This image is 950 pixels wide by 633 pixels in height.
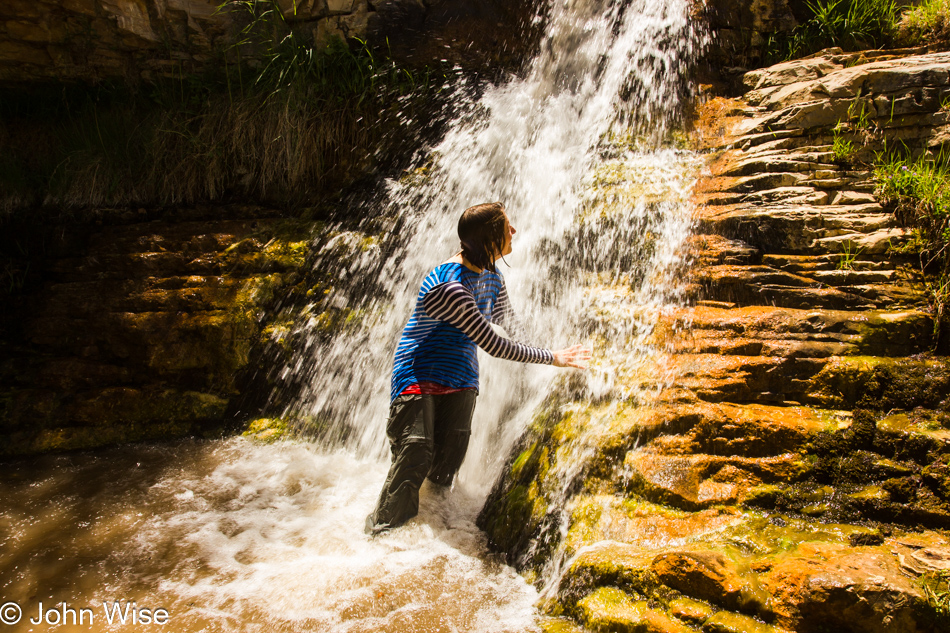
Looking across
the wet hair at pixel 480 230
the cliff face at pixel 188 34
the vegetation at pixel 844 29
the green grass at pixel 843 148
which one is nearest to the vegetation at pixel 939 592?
the wet hair at pixel 480 230

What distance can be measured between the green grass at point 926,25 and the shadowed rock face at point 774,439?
1303 millimetres

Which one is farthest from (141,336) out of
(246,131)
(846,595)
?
(846,595)

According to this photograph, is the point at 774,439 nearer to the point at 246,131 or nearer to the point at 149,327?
the point at 149,327

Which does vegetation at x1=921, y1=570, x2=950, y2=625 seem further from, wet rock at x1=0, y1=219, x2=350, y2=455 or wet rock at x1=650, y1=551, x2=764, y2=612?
wet rock at x1=0, y1=219, x2=350, y2=455

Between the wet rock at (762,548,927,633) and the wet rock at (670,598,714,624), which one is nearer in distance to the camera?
the wet rock at (762,548,927,633)

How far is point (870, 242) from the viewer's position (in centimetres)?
304

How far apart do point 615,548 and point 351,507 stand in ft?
5.59

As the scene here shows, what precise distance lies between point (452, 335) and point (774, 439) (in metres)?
1.65

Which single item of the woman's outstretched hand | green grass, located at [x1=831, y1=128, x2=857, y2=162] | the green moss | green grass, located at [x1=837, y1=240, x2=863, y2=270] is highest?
green grass, located at [x1=831, y1=128, x2=857, y2=162]

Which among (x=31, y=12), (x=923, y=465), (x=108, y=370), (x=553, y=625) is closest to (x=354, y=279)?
(x=108, y=370)

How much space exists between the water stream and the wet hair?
104cm

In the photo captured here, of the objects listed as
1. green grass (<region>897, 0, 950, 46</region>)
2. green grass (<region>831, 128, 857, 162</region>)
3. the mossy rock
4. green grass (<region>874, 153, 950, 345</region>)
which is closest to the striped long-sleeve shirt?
the mossy rock

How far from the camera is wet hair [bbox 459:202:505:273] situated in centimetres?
275

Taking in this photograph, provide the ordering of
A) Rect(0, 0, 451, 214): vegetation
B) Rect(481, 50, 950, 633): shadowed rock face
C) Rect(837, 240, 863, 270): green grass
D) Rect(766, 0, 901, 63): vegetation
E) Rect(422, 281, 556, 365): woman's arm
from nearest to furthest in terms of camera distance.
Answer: Rect(481, 50, 950, 633): shadowed rock face, Rect(422, 281, 556, 365): woman's arm, Rect(837, 240, 863, 270): green grass, Rect(766, 0, 901, 63): vegetation, Rect(0, 0, 451, 214): vegetation
